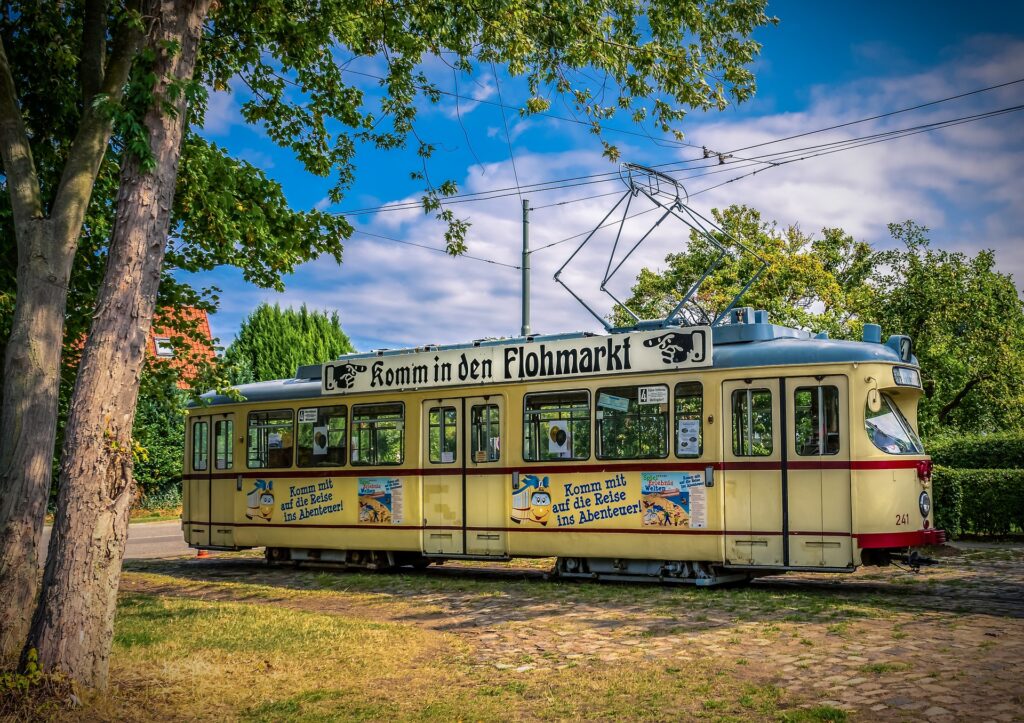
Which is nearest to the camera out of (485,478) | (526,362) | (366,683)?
(366,683)

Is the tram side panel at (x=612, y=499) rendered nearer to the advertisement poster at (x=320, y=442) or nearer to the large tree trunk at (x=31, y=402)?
the advertisement poster at (x=320, y=442)

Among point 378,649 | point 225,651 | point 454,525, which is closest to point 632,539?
point 454,525

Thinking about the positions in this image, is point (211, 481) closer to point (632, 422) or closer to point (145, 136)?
point (632, 422)

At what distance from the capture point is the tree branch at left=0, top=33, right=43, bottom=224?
32.0ft

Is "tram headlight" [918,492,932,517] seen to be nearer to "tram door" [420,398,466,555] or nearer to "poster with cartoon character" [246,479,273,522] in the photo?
"tram door" [420,398,466,555]

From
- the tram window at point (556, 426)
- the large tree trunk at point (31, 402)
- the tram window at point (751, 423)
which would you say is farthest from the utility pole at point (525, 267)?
the large tree trunk at point (31, 402)

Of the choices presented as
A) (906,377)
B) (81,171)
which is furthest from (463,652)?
(906,377)

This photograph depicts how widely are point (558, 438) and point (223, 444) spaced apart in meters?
7.18

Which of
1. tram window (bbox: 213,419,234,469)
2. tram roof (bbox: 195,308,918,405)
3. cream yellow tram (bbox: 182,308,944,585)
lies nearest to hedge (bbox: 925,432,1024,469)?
tram roof (bbox: 195,308,918,405)

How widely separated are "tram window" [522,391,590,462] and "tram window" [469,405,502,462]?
489mm

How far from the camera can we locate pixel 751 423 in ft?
43.3

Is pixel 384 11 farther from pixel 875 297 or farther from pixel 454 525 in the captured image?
pixel 875 297

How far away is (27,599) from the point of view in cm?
890

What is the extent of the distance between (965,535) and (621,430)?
10009 mm
